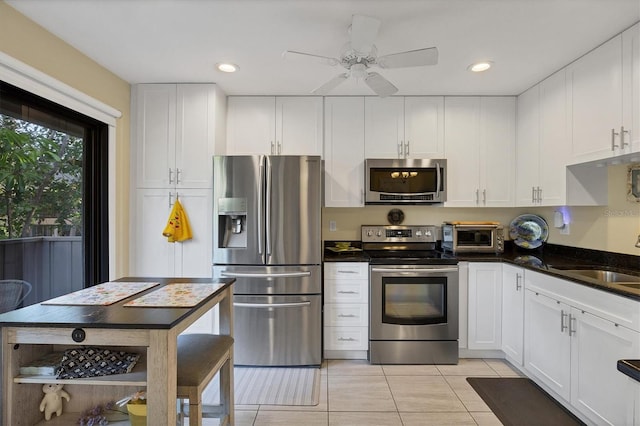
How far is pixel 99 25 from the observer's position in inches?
79.2

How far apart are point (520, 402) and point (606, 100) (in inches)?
84.2

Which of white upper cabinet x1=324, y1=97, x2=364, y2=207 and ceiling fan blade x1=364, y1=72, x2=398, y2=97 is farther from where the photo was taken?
white upper cabinet x1=324, y1=97, x2=364, y2=207

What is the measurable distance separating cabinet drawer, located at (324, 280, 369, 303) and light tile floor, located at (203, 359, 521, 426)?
1.86 feet

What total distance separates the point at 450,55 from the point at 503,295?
2.03 metres

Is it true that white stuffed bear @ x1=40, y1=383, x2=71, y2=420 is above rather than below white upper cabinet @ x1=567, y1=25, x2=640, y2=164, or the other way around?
below

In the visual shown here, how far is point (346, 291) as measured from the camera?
2918 millimetres

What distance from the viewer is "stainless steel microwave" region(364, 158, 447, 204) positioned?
307 cm

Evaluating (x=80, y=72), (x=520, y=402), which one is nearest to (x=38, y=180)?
(x=80, y=72)

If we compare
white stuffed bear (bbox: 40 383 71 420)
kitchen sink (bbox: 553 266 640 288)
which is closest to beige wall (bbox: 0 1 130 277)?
white stuffed bear (bbox: 40 383 71 420)

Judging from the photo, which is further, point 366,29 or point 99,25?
point 99,25

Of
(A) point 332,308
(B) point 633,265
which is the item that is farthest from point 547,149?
(A) point 332,308

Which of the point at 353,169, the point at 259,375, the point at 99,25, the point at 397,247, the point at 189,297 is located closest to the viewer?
the point at 189,297

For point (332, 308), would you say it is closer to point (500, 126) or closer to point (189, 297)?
point (189, 297)

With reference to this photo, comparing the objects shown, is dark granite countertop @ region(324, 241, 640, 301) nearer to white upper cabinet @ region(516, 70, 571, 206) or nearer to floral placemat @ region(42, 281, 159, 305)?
white upper cabinet @ region(516, 70, 571, 206)
